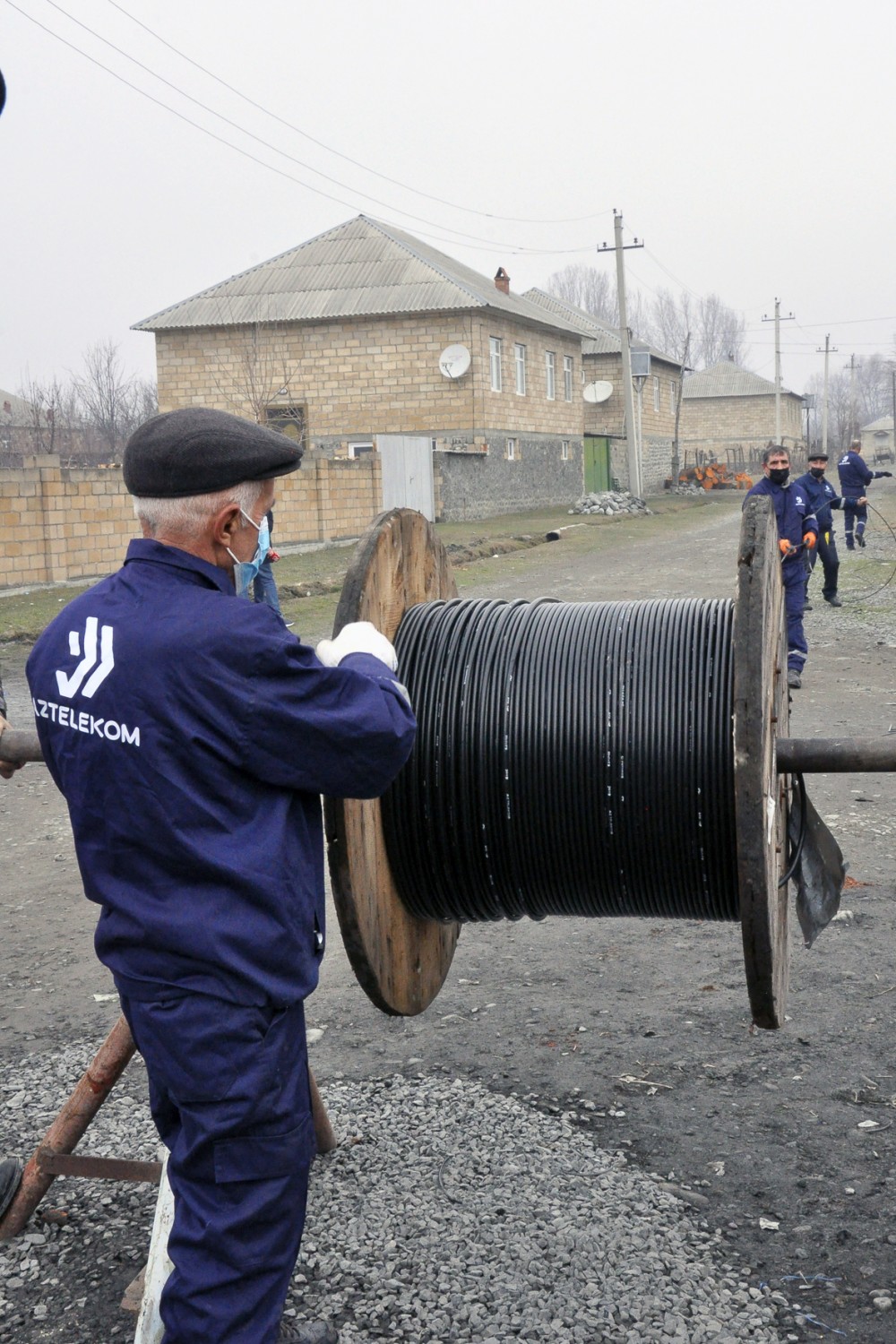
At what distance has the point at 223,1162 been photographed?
2160 mm

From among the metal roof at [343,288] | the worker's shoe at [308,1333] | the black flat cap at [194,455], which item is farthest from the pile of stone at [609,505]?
the black flat cap at [194,455]

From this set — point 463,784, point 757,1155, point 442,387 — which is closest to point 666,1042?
point 757,1155

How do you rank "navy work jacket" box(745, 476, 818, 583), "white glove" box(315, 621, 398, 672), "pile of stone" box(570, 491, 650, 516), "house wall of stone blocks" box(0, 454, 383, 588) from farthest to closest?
"pile of stone" box(570, 491, 650, 516) → "house wall of stone blocks" box(0, 454, 383, 588) → "navy work jacket" box(745, 476, 818, 583) → "white glove" box(315, 621, 398, 672)

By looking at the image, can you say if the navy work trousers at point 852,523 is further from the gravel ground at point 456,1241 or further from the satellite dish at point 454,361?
the gravel ground at point 456,1241

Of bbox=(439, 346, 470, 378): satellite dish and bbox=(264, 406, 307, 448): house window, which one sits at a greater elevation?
bbox=(439, 346, 470, 378): satellite dish

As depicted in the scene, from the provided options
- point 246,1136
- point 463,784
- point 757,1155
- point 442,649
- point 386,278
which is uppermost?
point 386,278

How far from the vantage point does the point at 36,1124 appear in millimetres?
Answer: 3793

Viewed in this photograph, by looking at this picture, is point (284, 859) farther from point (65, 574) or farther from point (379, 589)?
point (65, 574)

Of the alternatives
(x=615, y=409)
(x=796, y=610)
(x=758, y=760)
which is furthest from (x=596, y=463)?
(x=758, y=760)

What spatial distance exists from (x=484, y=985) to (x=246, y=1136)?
8.76ft

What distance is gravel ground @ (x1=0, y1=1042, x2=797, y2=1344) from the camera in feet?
9.25

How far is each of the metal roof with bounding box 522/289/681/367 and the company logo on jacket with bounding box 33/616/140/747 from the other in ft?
158

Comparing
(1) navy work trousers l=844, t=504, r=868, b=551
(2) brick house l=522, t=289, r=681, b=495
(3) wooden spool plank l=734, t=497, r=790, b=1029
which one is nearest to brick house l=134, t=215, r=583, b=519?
(2) brick house l=522, t=289, r=681, b=495

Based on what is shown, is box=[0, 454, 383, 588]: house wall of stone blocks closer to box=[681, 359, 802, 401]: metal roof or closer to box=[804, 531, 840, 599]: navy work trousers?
box=[804, 531, 840, 599]: navy work trousers
